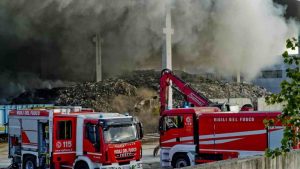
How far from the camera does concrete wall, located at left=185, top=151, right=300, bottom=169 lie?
7341mm

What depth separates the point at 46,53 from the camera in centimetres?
4025

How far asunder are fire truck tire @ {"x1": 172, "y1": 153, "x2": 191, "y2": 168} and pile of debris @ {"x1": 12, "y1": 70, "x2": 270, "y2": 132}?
52.3ft

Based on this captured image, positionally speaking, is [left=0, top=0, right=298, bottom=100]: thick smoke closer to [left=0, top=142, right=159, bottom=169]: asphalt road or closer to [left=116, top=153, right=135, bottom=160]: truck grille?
[left=0, top=142, right=159, bottom=169]: asphalt road

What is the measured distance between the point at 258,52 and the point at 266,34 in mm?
2549

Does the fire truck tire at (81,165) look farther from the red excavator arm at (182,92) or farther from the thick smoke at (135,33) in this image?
the thick smoke at (135,33)

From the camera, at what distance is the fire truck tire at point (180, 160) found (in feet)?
50.7

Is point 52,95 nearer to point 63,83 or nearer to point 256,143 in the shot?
point 63,83

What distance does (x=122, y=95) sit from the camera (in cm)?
3425

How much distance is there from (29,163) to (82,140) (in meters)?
2.40

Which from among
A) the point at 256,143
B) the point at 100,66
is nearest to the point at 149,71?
the point at 100,66

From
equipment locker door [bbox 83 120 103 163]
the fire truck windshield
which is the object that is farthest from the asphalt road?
equipment locker door [bbox 83 120 103 163]

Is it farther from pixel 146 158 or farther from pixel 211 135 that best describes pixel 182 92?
pixel 211 135

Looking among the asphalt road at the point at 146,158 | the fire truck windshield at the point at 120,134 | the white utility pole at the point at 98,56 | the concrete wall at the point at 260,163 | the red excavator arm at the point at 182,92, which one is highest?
the white utility pole at the point at 98,56

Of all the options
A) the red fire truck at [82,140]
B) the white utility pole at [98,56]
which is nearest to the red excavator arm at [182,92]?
the red fire truck at [82,140]
